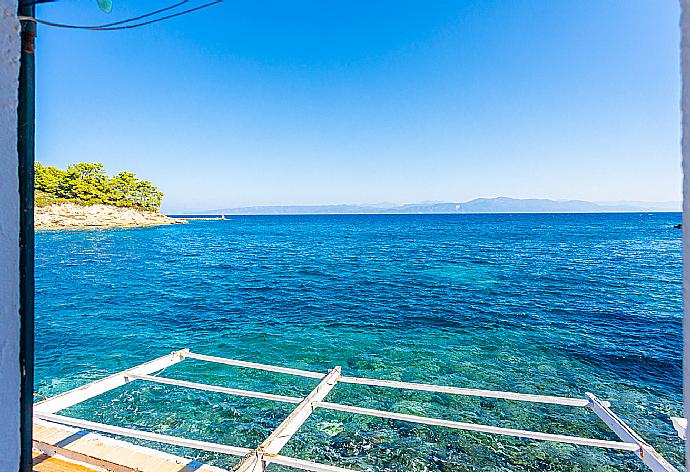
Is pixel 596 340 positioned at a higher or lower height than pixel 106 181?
lower

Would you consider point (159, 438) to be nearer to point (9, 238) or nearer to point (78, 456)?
point (78, 456)

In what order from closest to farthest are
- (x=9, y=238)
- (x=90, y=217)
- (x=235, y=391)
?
(x=9, y=238) → (x=235, y=391) → (x=90, y=217)

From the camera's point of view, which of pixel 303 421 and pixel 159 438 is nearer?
pixel 159 438

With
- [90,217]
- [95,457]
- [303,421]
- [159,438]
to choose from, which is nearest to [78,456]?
[95,457]

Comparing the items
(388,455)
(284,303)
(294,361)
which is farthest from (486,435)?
(284,303)

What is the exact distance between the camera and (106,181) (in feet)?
241

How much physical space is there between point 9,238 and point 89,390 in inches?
177

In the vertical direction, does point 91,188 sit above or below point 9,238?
above

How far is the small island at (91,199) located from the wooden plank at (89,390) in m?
73.7

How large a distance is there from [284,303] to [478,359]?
963 cm

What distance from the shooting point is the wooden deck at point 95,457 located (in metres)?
3.25

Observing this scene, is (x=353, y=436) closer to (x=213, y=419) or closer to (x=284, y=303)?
(x=213, y=419)

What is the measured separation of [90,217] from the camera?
68.5 meters

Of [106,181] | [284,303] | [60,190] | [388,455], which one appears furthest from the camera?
[106,181]
